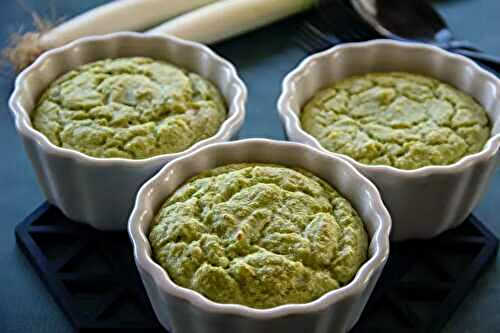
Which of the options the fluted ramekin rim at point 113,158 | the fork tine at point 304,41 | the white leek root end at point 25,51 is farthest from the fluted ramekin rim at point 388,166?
the white leek root end at point 25,51

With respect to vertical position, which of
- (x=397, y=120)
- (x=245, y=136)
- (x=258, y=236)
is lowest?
(x=245, y=136)

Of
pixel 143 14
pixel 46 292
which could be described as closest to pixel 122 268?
pixel 46 292

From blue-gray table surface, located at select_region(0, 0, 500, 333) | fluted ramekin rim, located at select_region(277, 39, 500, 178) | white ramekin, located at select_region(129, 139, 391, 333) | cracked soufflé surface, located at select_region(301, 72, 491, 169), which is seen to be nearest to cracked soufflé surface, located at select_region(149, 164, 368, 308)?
white ramekin, located at select_region(129, 139, 391, 333)

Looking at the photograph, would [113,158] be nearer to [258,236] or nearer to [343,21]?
[258,236]

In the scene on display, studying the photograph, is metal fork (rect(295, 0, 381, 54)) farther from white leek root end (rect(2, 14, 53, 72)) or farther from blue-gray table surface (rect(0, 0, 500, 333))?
white leek root end (rect(2, 14, 53, 72))

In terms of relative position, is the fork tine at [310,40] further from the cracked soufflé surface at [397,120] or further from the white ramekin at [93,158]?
the white ramekin at [93,158]

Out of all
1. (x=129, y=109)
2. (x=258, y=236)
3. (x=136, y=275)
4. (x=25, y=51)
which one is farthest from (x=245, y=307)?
(x=25, y=51)

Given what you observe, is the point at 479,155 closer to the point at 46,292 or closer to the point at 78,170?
the point at 78,170
